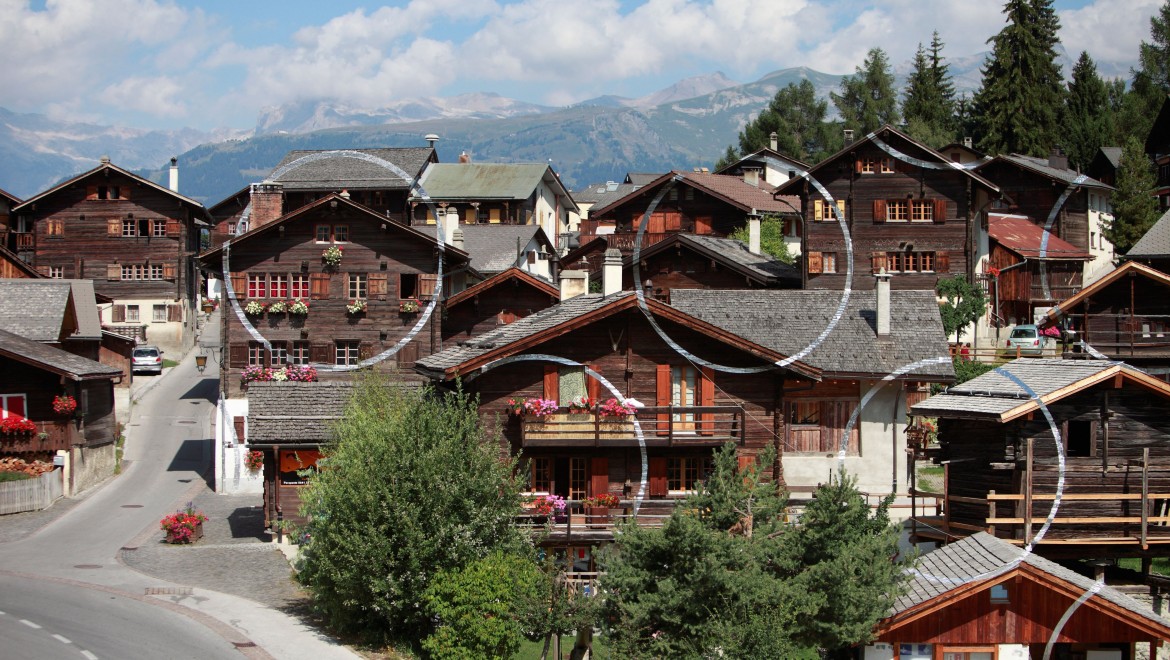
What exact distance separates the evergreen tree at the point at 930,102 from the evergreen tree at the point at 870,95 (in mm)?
1491

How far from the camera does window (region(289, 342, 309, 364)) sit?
55.9 meters

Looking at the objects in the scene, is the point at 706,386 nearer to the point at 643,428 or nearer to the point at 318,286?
the point at 643,428

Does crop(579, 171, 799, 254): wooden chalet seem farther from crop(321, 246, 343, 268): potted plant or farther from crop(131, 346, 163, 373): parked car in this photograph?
crop(131, 346, 163, 373): parked car

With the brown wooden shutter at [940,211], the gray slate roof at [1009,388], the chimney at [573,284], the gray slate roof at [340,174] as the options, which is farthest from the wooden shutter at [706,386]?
the gray slate roof at [340,174]

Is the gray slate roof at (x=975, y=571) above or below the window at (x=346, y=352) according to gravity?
below

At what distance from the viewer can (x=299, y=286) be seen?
56062mm

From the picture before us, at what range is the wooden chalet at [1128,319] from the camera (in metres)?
44.3

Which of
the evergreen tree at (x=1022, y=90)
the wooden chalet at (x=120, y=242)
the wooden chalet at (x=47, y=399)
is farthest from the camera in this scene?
the evergreen tree at (x=1022, y=90)

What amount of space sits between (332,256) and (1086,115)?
2451 inches

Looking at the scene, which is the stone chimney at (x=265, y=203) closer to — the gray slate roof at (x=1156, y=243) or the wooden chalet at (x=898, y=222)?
the wooden chalet at (x=898, y=222)

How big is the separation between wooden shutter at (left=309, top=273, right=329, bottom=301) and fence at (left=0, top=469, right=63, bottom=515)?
1343 centimetres

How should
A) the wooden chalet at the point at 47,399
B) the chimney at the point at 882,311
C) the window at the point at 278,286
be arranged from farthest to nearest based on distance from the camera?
1. the window at the point at 278,286
2. the wooden chalet at the point at 47,399
3. the chimney at the point at 882,311

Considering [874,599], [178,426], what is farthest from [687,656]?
[178,426]

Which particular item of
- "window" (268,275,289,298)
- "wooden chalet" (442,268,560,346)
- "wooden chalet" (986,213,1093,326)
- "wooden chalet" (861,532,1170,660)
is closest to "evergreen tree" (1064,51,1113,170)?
"wooden chalet" (986,213,1093,326)
